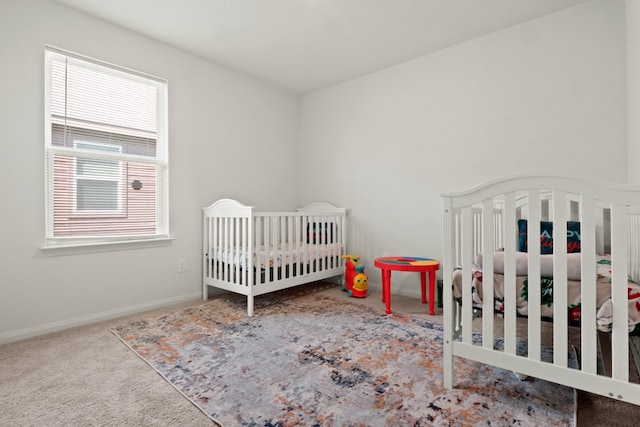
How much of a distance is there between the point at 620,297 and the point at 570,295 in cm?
18

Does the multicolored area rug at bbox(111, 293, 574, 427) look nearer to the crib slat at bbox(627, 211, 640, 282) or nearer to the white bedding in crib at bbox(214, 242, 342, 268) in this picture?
the white bedding in crib at bbox(214, 242, 342, 268)

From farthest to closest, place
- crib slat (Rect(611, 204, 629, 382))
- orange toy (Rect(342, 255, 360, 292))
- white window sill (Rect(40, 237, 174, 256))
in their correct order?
orange toy (Rect(342, 255, 360, 292)) < white window sill (Rect(40, 237, 174, 256)) < crib slat (Rect(611, 204, 629, 382))

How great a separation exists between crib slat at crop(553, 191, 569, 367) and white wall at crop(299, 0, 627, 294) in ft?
2.77

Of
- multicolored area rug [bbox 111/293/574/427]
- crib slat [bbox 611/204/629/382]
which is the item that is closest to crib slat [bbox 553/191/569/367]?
crib slat [bbox 611/204/629/382]

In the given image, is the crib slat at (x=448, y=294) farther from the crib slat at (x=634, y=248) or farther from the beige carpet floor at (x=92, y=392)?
the crib slat at (x=634, y=248)

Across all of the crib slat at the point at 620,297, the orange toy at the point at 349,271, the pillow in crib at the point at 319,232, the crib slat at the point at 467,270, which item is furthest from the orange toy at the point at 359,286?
the crib slat at the point at 620,297

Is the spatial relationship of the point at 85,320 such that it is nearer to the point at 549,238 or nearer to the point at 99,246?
the point at 99,246

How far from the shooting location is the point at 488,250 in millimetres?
1320

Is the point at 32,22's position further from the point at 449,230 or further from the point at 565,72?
the point at 565,72

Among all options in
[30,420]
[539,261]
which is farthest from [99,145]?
[539,261]

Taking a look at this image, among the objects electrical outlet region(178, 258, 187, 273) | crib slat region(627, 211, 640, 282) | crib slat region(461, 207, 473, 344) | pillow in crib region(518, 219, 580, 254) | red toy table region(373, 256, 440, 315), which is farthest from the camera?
electrical outlet region(178, 258, 187, 273)

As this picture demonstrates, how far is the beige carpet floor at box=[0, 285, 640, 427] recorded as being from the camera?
123 cm

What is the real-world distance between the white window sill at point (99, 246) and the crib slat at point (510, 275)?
2.52 metres

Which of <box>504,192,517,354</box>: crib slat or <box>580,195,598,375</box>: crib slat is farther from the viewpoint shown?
<box>504,192,517,354</box>: crib slat
